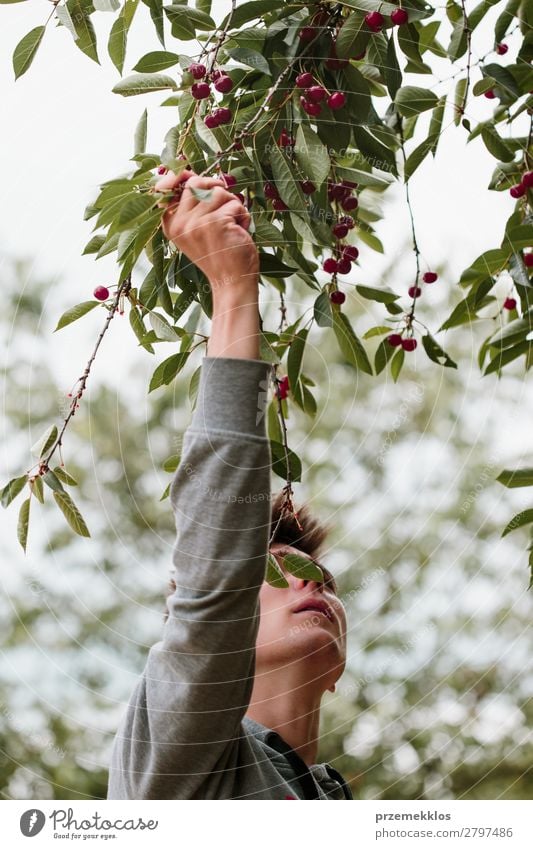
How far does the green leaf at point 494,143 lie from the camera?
0.74 meters

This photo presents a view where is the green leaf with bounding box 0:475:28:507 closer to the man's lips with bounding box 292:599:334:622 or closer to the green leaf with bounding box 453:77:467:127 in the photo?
the man's lips with bounding box 292:599:334:622

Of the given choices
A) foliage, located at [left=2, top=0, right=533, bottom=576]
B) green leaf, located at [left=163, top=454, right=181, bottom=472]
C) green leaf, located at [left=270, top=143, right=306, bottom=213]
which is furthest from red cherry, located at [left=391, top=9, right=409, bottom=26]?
green leaf, located at [left=163, top=454, right=181, bottom=472]

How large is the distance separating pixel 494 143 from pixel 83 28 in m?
0.34

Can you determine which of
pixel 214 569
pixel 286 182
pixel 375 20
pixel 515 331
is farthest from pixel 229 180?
pixel 515 331

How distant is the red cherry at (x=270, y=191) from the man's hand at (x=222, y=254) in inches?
4.9

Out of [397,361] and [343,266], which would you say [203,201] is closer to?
[343,266]

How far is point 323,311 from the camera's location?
0.64 meters

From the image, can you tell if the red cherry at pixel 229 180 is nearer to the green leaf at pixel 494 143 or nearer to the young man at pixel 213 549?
the young man at pixel 213 549

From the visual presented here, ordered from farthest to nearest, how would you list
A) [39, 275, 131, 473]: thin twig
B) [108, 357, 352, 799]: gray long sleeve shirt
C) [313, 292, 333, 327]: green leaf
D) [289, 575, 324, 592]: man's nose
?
[289, 575, 324, 592]: man's nose
[313, 292, 333, 327]: green leaf
[39, 275, 131, 473]: thin twig
[108, 357, 352, 799]: gray long sleeve shirt

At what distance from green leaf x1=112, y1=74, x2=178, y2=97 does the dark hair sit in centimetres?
32

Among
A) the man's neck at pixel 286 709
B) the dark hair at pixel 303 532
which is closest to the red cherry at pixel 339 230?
the dark hair at pixel 303 532

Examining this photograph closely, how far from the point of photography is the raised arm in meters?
0.42

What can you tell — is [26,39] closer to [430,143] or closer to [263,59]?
[263,59]
